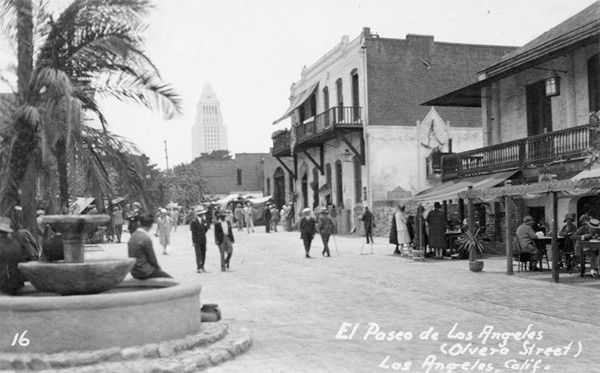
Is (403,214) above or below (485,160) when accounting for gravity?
below

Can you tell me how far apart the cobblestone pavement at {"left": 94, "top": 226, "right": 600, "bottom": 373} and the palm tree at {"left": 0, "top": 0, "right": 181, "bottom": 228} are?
2.97m

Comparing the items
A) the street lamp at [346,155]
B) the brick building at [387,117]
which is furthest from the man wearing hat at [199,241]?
the street lamp at [346,155]

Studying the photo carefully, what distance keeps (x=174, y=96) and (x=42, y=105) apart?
1.70 meters

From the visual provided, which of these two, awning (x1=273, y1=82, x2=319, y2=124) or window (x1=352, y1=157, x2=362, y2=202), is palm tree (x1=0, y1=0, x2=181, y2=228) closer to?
window (x1=352, y1=157, x2=362, y2=202)

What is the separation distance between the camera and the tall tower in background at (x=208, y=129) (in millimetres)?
170000

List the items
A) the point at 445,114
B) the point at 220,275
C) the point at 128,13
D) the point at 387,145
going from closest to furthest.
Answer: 1. the point at 128,13
2. the point at 220,275
3. the point at 387,145
4. the point at 445,114

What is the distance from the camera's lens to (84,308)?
6.98 meters

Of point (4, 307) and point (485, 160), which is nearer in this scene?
point (4, 307)

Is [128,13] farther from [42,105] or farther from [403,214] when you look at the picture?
[403,214]

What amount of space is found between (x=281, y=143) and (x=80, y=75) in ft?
107

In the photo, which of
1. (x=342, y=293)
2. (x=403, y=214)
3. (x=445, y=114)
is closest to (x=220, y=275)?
(x=342, y=293)

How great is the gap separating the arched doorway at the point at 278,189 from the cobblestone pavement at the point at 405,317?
30.7 metres

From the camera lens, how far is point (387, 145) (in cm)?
3312

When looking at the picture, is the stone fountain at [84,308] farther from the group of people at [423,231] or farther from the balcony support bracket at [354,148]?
the balcony support bracket at [354,148]
